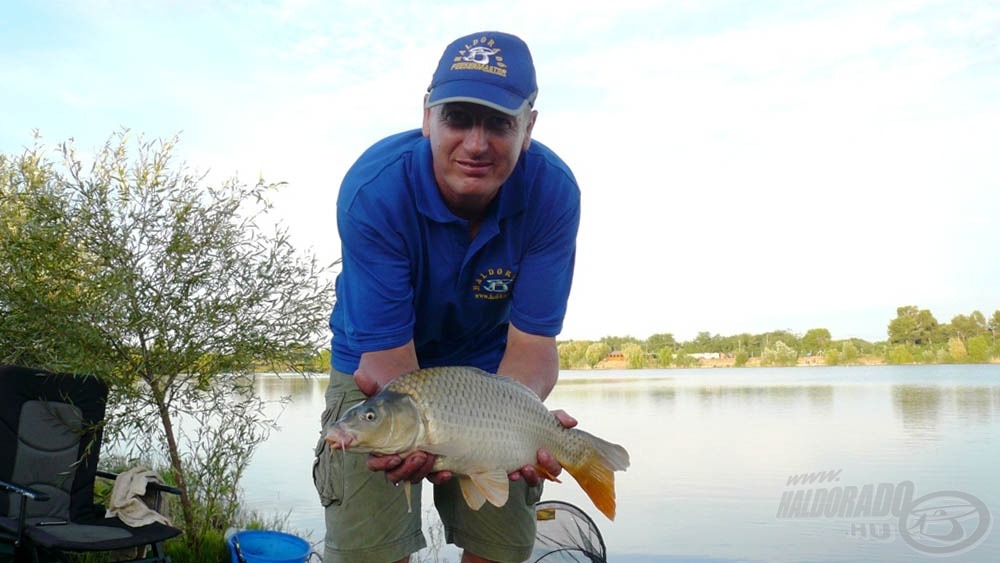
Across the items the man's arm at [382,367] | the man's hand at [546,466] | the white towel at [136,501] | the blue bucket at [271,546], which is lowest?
the blue bucket at [271,546]

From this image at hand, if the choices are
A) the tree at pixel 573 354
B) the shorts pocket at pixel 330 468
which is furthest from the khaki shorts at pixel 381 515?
the tree at pixel 573 354

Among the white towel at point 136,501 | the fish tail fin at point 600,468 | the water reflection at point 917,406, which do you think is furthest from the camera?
the water reflection at point 917,406

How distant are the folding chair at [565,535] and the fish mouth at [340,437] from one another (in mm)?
2551

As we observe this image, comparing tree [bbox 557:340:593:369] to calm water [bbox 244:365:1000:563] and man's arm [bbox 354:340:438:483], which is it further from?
man's arm [bbox 354:340:438:483]

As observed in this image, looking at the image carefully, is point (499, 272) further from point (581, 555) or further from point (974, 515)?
point (974, 515)

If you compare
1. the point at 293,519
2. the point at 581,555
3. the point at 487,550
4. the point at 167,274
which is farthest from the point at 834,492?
the point at 487,550

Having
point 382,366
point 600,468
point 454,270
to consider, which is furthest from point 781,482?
point 382,366

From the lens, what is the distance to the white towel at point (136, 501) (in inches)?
196

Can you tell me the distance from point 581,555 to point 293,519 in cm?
568

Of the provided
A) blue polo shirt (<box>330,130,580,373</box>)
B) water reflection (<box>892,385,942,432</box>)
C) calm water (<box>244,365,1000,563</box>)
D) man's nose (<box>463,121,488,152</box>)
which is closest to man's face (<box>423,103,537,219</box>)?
man's nose (<box>463,121,488,152</box>)

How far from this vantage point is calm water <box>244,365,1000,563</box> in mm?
9422

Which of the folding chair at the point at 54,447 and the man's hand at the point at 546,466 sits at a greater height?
the man's hand at the point at 546,466

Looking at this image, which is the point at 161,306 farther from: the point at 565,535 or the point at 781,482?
the point at 781,482

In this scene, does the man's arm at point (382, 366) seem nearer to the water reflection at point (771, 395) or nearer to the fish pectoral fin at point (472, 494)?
the fish pectoral fin at point (472, 494)
